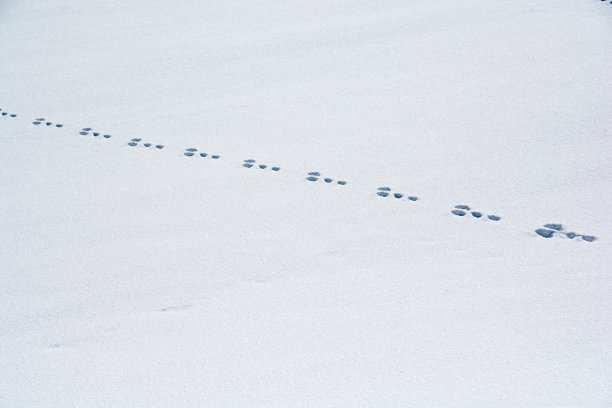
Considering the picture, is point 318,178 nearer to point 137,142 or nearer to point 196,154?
point 196,154

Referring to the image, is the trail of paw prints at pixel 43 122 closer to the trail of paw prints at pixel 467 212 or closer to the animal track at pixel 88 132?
the animal track at pixel 88 132

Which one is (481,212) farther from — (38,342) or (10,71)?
(10,71)

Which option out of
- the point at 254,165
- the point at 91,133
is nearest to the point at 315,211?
the point at 254,165

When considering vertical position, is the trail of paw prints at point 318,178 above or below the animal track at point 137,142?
below

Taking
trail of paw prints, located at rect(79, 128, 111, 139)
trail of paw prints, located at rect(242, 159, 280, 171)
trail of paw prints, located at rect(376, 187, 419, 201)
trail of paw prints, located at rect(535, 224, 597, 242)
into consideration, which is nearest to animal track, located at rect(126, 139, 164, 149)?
trail of paw prints, located at rect(79, 128, 111, 139)

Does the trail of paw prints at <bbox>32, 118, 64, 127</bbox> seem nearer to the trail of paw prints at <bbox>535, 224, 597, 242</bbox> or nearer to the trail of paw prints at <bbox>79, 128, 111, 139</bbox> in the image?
the trail of paw prints at <bbox>79, 128, 111, 139</bbox>

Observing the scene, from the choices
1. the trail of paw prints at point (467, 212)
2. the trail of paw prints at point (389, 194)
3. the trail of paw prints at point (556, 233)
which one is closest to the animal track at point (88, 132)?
the trail of paw prints at point (389, 194)
